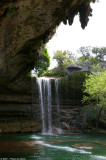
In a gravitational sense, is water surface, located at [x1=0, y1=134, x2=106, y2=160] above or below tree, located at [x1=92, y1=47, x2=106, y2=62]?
below

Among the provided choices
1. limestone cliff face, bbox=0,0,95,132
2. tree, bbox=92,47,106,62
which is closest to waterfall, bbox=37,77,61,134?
limestone cliff face, bbox=0,0,95,132

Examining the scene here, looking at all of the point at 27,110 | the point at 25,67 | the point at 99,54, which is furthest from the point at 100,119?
the point at 99,54

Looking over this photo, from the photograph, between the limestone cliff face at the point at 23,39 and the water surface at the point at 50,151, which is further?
the limestone cliff face at the point at 23,39

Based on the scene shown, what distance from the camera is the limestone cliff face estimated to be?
8062 mm

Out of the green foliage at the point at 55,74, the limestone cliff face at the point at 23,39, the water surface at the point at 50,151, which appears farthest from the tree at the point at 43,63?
the water surface at the point at 50,151

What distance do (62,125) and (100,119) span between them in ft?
15.6

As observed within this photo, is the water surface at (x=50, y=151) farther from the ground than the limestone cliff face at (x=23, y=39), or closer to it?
closer to it

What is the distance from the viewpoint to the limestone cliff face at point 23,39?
8062 millimetres

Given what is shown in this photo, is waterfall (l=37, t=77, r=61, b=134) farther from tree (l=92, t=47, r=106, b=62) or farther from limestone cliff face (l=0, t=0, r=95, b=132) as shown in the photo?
tree (l=92, t=47, r=106, b=62)

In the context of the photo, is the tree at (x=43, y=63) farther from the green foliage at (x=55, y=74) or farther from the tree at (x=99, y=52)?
the tree at (x=99, y=52)

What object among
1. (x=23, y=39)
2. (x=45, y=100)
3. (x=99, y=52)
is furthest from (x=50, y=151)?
(x=99, y=52)

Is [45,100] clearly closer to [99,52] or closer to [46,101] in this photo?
[46,101]

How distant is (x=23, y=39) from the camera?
1039 cm

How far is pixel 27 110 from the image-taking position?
1923cm
